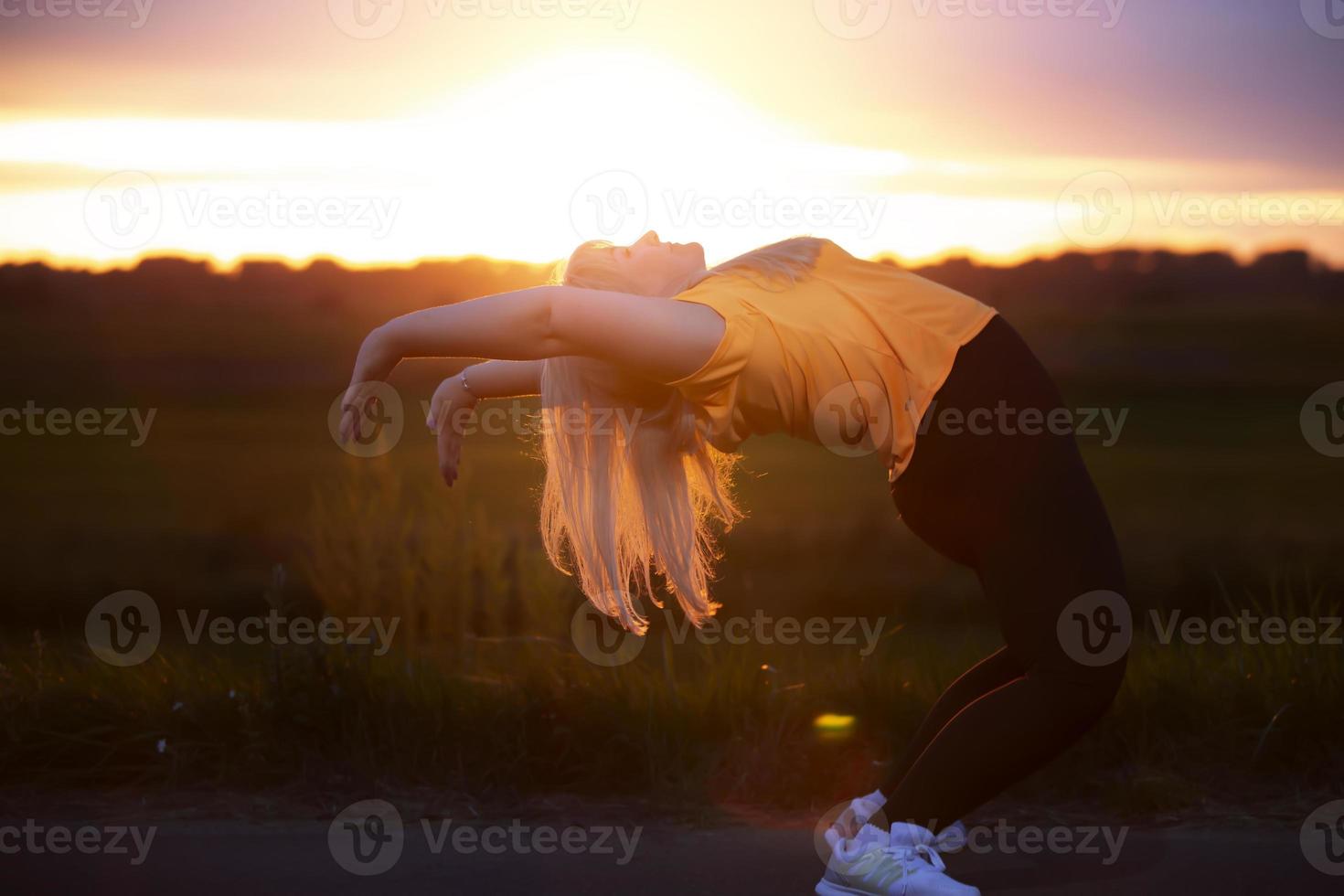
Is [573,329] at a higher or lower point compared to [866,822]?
higher

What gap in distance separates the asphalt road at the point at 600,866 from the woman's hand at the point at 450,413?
3.34 ft

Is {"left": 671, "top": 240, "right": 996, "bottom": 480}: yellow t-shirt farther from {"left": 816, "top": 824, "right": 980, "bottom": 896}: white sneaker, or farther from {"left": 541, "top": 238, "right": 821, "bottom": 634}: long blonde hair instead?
{"left": 816, "top": 824, "right": 980, "bottom": 896}: white sneaker

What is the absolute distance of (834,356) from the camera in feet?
8.65

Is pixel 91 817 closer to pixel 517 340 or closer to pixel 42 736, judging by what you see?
pixel 42 736

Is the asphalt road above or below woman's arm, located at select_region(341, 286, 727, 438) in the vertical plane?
below

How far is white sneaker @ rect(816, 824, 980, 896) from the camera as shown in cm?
271

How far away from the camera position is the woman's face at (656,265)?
2840 mm

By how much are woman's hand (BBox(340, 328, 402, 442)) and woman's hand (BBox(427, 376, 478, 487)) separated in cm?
35

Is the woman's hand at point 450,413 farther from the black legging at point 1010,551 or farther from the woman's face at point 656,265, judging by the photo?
the black legging at point 1010,551

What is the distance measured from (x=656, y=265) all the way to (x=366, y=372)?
2.37ft

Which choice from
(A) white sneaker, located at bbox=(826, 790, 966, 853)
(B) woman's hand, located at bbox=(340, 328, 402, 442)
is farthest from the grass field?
(B) woman's hand, located at bbox=(340, 328, 402, 442)

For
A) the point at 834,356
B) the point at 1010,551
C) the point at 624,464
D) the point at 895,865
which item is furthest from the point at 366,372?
the point at 895,865

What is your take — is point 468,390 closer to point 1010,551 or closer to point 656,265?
point 656,265

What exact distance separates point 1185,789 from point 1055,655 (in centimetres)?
122
